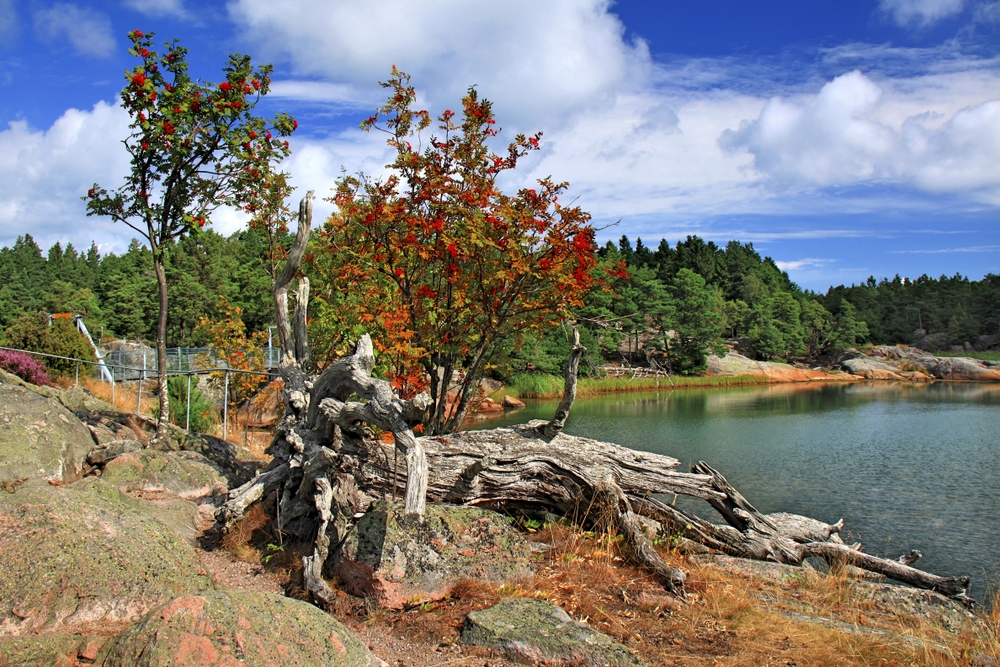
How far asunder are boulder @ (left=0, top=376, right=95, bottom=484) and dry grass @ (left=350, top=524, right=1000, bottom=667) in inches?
176

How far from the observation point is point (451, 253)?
316 inches

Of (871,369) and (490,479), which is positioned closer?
(490,479)

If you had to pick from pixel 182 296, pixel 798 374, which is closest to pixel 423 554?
pixel 182 296

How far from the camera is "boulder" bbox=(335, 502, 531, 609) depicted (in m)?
5.45

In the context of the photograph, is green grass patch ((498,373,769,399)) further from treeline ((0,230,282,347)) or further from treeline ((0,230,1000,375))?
treeline ((0,230,282,347))

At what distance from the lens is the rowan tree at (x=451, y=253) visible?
7957mm

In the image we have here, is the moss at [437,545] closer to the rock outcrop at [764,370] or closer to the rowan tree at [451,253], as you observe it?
the rowan tree at [451,253]

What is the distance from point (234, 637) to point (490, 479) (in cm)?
435

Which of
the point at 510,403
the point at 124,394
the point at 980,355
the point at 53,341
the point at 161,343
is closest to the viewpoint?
the point at 161,343

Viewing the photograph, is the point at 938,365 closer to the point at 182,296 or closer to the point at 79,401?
the point at 182,296

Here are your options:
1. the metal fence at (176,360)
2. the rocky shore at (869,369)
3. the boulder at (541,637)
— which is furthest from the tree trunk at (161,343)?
the rocky shore at (869,369)

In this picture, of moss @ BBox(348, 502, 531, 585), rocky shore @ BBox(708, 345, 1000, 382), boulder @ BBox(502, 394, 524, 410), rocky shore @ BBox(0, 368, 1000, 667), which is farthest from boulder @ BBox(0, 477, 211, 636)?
rocky shore @ BBox(708, 345, 1000, 382)

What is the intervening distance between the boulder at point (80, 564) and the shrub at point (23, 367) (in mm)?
11055

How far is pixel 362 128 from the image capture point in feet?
29.2
